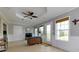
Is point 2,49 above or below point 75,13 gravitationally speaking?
below

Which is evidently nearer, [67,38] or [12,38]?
[67,38]

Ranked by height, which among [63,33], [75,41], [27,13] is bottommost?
[75,41]

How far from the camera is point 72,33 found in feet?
13.1

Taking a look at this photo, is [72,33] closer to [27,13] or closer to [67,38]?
[67,38]

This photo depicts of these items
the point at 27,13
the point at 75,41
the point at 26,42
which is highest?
the point at 27,13

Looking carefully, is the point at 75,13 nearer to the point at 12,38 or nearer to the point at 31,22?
the point at 31,22

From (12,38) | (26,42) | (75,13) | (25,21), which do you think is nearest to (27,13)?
(25,21)

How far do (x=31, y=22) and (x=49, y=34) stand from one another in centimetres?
301

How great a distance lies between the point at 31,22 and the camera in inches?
143
